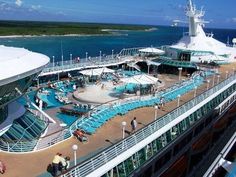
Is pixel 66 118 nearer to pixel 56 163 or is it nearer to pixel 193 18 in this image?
pixel 56 163

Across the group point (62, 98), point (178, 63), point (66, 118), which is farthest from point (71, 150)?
point (178, 63)

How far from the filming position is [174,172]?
21.8 meters

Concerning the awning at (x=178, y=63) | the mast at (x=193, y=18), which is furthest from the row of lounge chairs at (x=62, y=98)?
the mast at (x=193, y=18)

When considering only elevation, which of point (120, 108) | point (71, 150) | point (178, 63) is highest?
point (178, 63)

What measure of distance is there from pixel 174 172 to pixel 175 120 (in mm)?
3638

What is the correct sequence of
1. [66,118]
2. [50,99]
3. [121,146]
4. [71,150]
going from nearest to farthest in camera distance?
1. [121,146]
2. [71,150]
3. [66,118]
4. [50,99]

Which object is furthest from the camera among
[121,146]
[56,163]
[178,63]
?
[178,63]

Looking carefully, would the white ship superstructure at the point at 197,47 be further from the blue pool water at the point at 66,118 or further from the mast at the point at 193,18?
the blue pool water at the point at 66,118

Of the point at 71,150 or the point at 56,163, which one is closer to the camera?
the point at 56,163

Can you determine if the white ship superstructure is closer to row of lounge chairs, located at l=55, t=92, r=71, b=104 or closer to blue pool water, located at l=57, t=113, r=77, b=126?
row of lounge chairs, located at l=55, t=92, r=71, b=104

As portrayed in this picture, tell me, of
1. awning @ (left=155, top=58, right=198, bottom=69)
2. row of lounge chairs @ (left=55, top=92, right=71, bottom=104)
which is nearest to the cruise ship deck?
row of lounge chairs @ (left=55, top=92, right=71, bottom=104)

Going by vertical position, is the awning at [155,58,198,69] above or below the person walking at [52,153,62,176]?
above

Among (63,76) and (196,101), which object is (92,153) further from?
(63,76)

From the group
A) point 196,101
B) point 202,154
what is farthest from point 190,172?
point 196,101
